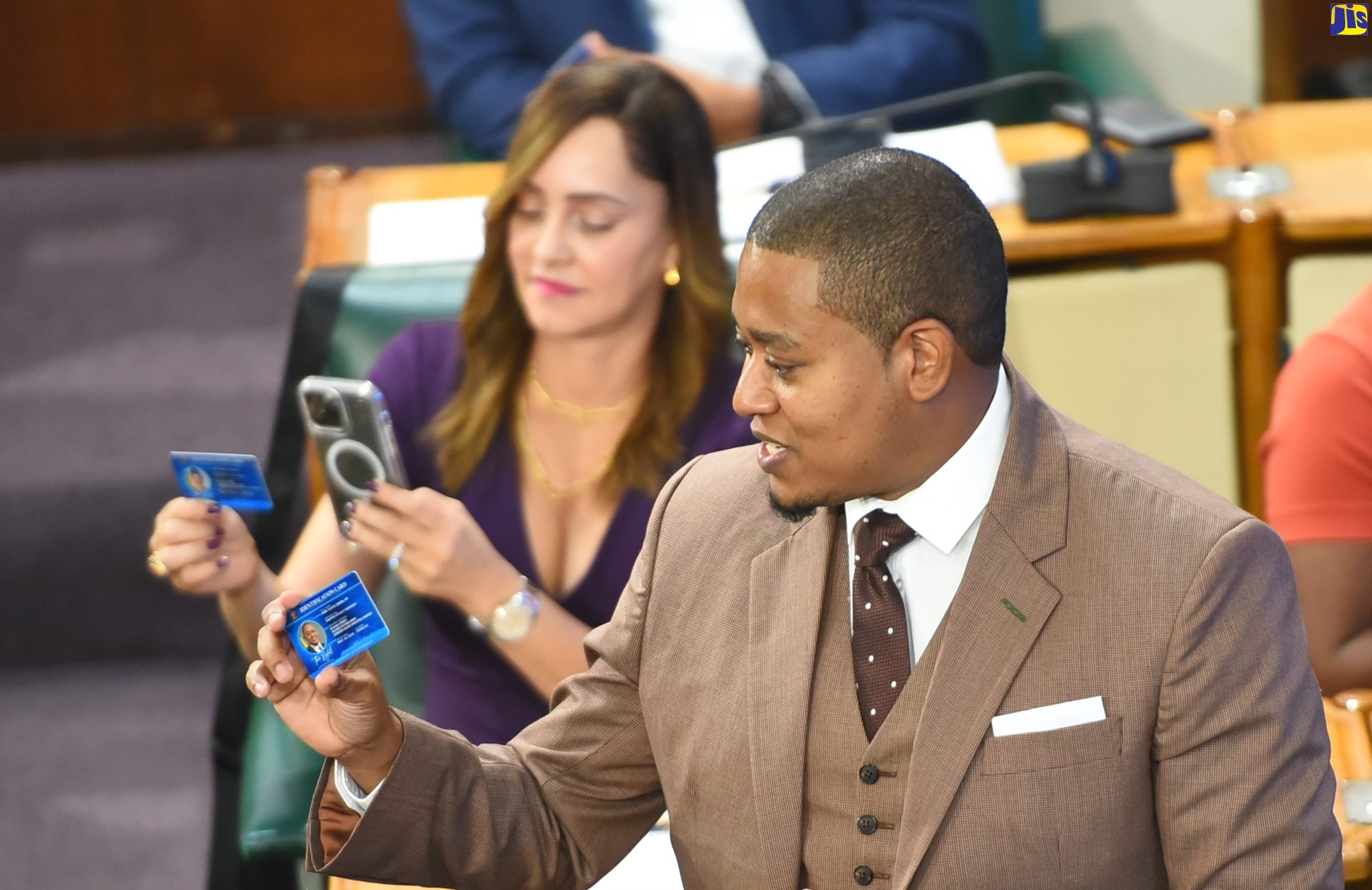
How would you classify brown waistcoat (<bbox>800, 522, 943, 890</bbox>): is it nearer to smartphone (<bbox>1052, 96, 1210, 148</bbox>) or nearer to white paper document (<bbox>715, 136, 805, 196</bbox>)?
white paper document (<bbox>715, 136, 805, 196</bbox>)

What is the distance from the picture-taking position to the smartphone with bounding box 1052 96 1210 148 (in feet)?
8.54

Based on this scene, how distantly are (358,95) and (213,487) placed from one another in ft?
8.96

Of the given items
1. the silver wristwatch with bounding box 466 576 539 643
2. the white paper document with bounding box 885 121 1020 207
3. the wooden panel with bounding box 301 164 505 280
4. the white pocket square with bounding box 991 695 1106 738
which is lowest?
the silver wristwatch with bounding box 466 576 539 643

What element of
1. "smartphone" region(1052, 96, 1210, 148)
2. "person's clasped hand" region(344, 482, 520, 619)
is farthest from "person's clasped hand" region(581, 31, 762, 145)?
"person's clasped hand" region(344, 482, 520, 619)

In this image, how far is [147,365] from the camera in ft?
11.3

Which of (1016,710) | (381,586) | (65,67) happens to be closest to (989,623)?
(1016,710)

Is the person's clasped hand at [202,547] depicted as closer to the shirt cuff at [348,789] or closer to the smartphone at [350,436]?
the smartphone at [350,436]

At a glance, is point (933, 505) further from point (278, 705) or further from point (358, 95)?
point (358, 95)

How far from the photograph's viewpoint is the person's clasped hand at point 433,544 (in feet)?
6.50

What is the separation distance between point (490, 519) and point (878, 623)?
0.90 meters

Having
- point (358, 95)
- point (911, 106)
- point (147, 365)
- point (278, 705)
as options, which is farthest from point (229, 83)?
point (278, 705)

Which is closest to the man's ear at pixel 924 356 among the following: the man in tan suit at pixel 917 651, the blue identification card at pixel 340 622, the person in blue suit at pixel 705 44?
the man in tan suit at pixel 917 651

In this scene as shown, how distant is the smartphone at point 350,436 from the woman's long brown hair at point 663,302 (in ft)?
0.78

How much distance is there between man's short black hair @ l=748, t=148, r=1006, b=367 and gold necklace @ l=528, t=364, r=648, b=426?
95cm
